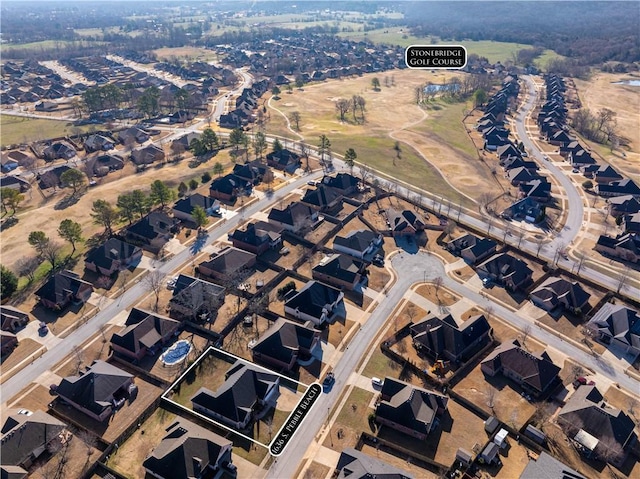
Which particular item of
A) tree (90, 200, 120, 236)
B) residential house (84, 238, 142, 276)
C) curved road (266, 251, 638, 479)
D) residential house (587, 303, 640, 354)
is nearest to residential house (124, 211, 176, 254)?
residential house (84, 238, 142, 276)

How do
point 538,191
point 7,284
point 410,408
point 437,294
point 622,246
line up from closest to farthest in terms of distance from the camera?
point 410,408 < point 7,284 < point 437,294 < point 622,246 < point 538,191

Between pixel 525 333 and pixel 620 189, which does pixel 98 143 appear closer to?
pixel 525 333

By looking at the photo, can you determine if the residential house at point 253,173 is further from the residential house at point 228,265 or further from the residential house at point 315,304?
the residential house at point 315,304

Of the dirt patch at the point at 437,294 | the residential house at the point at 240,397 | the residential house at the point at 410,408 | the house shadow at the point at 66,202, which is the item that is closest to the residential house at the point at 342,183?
the dirt patch at the point at 437,294

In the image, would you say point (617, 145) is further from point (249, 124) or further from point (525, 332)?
point (249, 124)

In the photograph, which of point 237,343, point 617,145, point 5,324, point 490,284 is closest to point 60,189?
point 5,324

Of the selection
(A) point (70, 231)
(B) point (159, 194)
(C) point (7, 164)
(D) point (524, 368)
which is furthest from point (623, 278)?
(C) point (7, 164)

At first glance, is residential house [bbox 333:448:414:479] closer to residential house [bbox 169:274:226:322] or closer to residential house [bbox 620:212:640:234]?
residential house [bbox 169:274:226:322]
